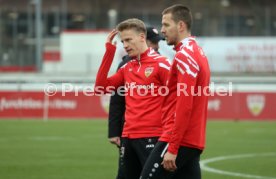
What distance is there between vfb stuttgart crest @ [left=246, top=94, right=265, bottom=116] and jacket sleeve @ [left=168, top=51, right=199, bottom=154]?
20.7 meters

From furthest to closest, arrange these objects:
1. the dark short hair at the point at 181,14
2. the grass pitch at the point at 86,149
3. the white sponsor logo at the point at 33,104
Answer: the white sponsor logo at the point at 33,104 < the grass pitch at the point at 86,149 < the dark short hair at the point at 181,14

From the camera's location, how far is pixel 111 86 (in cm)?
912

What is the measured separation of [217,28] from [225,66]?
10.6 metres

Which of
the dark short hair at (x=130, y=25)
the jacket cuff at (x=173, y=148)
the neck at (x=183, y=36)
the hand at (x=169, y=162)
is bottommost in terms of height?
the hand at (x=169, y=162)

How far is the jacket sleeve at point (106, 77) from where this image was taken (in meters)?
8.91

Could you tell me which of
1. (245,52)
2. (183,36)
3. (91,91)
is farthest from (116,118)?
(245,52)

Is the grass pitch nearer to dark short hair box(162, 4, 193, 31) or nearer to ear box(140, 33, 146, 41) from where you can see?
ear box(140, 33, 146, 41)

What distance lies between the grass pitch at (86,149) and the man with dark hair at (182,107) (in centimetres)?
585

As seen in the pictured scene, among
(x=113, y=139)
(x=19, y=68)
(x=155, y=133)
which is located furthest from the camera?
(x=19, y=68)

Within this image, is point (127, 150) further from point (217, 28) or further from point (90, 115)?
point (217, 28)

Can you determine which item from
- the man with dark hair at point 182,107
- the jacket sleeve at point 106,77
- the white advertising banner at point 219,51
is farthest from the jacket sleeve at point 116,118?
the white advertising banner at point 219,51

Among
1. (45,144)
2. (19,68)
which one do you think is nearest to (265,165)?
(45,144)

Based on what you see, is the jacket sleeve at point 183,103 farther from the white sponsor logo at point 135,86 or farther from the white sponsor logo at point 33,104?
the white sponsor logo at point 33,104

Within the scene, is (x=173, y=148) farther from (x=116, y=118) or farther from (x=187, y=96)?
(x=116, y=118)
